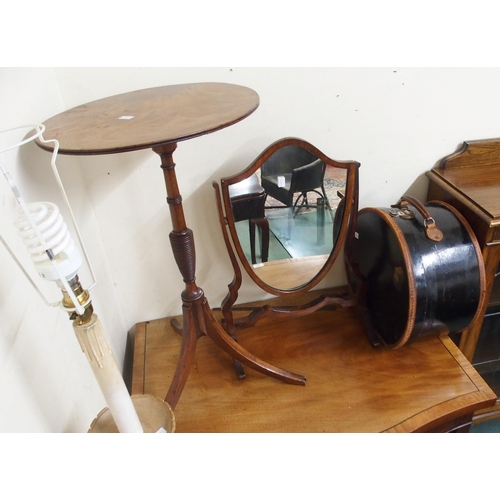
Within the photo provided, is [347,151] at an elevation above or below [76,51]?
below

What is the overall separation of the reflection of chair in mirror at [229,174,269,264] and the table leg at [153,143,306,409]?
140mm

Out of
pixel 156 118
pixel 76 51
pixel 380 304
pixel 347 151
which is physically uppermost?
pixel 76 51

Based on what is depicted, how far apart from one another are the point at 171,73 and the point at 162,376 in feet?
2.46

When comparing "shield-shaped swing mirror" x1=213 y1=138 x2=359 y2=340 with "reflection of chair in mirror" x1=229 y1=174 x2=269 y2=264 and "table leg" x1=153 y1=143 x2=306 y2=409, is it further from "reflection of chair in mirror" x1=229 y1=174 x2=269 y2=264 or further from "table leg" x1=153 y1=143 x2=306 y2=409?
"table leg" x1=153 y1=143 x2=306 y2=409

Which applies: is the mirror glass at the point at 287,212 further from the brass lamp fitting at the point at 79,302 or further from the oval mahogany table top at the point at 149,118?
the brass lamp fitting at the point at 79,302

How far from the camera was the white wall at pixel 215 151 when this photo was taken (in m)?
0.91

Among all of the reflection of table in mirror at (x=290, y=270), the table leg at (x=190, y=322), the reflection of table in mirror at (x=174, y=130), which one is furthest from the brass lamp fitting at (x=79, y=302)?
the reflection of table in mirror at (x=290, y=270)

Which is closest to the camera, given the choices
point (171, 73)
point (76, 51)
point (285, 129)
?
point (76, 51)

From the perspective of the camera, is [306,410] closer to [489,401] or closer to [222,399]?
[222,399]

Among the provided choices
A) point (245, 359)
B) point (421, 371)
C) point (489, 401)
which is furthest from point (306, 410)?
point (489, 401)

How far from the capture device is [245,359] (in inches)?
39.4

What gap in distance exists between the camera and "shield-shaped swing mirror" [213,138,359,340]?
0.96m

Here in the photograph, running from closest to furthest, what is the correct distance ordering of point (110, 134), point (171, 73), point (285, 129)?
point (110, 134) < point (171, 73) < point (285, 129)

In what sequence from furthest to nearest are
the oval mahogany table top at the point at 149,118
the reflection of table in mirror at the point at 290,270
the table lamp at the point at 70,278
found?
1. the reflection of table in mirror at the point at 290,270
2. the oval mahogany table top at the point at 149,118
3. the table lamp at the point at 70,278
